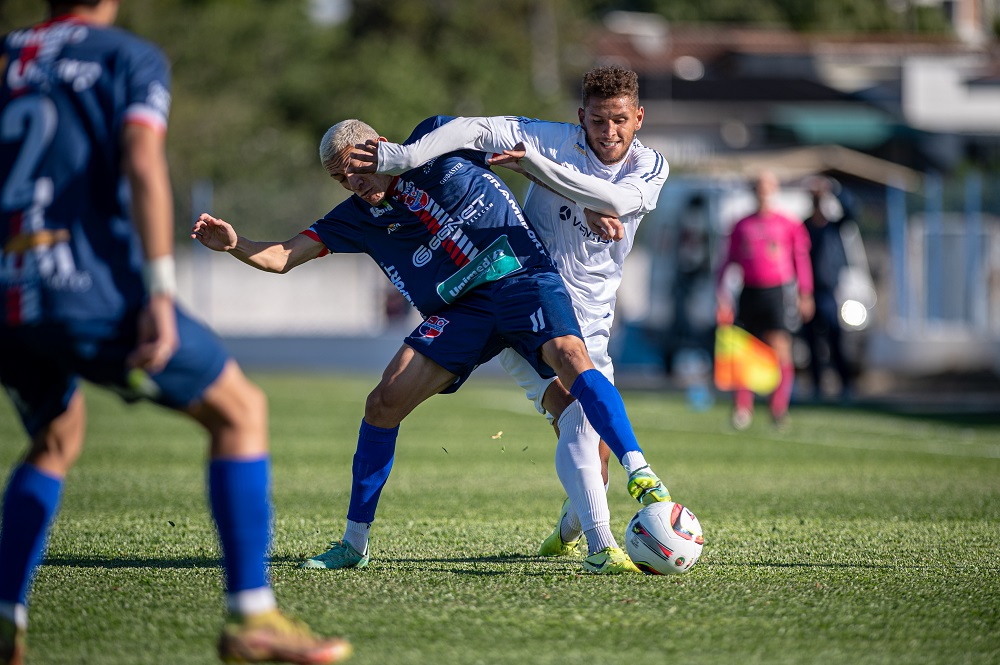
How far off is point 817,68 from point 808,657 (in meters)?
60.9

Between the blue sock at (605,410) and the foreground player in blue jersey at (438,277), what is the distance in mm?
133

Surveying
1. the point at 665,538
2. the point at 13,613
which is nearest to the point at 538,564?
the point at 665,538

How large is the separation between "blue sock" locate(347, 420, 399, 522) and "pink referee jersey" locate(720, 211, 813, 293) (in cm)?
839

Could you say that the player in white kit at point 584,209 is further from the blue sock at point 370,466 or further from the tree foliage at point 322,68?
the tree foliage at point 322,68

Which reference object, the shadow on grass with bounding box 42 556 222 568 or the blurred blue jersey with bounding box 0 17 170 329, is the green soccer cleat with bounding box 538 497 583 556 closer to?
the shadow on grass with bounding box 42 556 222 568

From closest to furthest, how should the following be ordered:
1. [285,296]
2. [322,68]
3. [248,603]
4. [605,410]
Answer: [248,603]
[605,410]
[285,296]
[322,68]

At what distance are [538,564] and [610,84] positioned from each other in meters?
1.98

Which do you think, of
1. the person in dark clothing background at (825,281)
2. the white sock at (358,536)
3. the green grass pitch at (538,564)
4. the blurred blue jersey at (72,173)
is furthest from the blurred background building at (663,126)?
the blurred blue jersey at (72,173)

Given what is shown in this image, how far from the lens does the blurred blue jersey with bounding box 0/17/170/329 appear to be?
358 cm

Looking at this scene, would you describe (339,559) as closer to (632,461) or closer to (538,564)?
(538,564)

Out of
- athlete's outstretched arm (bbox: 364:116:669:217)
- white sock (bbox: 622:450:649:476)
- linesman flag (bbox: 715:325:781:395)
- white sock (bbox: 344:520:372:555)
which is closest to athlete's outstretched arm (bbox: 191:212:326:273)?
athlete's outstretched arm (bbox: 364:116:669:217)

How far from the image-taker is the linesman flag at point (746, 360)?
533 inches

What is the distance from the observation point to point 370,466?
5586 millimetres

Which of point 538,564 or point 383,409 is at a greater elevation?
point 383,409
